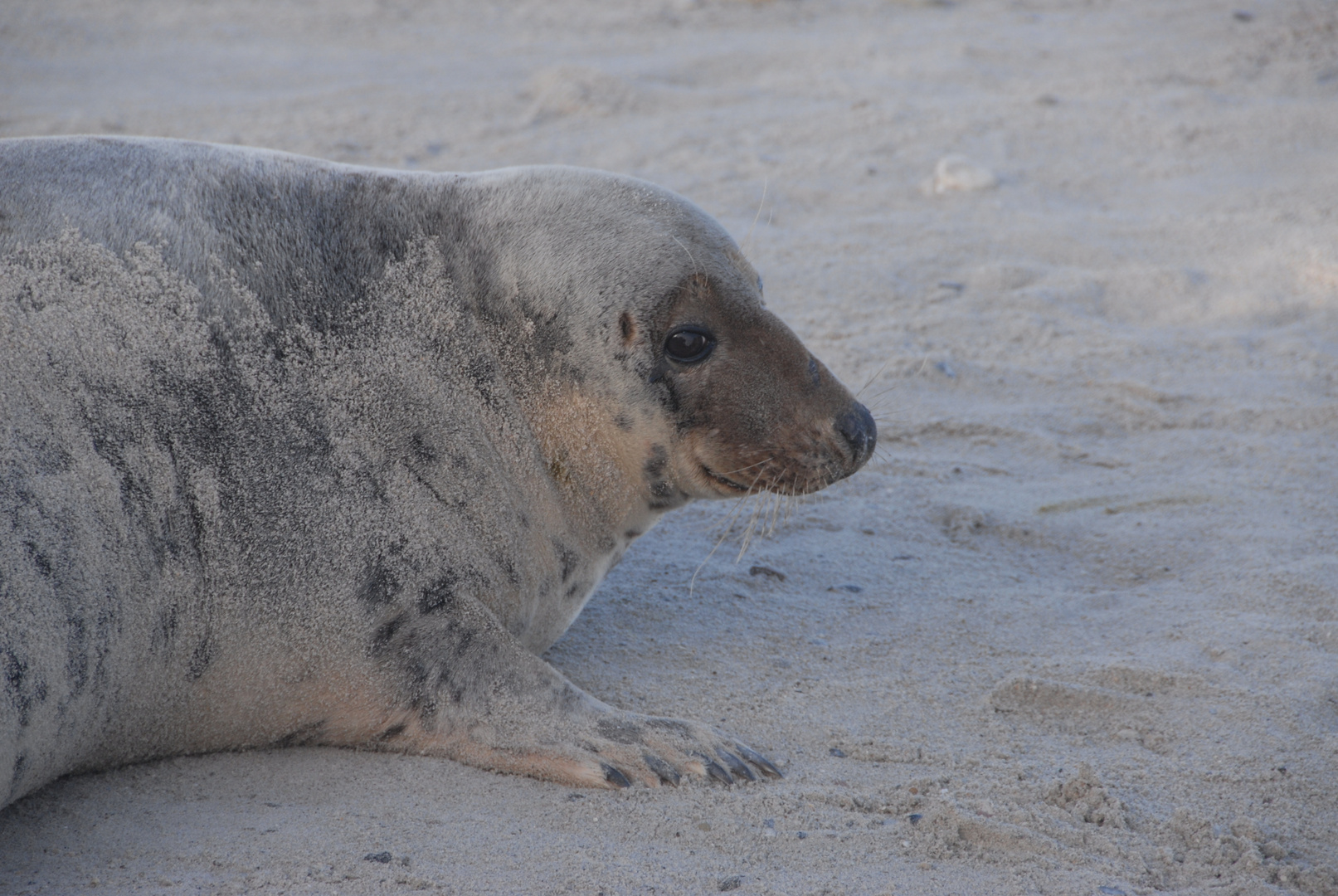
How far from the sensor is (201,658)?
8.00ft

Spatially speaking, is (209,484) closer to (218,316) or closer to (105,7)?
(218,316)

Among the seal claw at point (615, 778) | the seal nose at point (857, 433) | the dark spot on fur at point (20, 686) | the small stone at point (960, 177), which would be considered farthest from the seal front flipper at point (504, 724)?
the small stone at point (960, 177)

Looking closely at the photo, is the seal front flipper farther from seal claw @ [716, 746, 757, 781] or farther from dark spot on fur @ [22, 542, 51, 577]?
dark spot on fur @ [22, 542, 51, 577]

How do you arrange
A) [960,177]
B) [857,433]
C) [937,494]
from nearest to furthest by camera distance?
[857,433], [937,494], [960,177]

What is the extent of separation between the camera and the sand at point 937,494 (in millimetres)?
2303

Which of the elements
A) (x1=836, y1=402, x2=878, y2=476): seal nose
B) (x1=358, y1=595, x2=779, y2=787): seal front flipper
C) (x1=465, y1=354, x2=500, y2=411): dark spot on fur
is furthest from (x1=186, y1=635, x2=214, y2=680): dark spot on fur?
(x1=836, y1=402, x2=878, y2=476): seal nose

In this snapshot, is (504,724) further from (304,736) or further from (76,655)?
(76,655)

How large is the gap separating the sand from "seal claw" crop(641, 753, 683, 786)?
4cm

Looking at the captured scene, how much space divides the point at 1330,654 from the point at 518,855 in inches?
79.5

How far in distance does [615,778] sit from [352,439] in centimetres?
89

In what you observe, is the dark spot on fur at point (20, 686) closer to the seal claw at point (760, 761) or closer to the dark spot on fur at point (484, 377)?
the dark spot on fur at point (484, 377)

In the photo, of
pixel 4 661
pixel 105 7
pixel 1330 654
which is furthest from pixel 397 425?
pixel 105 7

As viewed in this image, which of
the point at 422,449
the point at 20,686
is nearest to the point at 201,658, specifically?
the point at 20,686

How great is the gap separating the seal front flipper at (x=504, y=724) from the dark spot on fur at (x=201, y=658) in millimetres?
315
